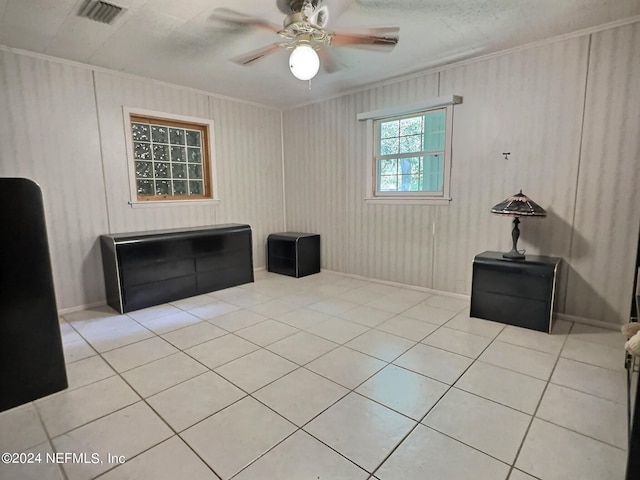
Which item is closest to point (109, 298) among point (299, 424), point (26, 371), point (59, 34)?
point (26, 371)

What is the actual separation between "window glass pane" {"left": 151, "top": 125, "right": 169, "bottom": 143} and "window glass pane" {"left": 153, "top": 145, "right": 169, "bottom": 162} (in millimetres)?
76

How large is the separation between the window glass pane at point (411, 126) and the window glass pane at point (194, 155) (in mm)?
2848

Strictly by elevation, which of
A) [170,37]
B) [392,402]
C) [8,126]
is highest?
[170,37]

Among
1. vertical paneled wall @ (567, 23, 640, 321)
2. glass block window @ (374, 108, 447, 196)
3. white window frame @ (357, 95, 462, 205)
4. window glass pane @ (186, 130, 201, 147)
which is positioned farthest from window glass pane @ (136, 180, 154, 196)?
vertical paneled wall @ (567, 23, 640, 321)

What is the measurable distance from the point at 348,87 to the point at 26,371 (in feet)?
14.3

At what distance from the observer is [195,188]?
15.4ft

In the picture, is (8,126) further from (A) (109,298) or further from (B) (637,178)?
(B) (637,178)

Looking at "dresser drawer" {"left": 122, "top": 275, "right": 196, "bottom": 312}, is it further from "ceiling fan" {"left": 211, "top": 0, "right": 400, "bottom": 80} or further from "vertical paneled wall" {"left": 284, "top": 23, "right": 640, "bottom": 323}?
"ceiling fan" {"left": 211, "top": 0, "right": 400, "bottom": 80}

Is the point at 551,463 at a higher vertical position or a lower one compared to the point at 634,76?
lower

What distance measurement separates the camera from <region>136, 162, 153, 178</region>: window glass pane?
162 inches

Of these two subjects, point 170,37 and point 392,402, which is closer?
point 392,402

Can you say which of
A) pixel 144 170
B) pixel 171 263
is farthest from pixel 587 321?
pixel 144 170

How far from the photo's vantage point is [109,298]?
3795 millimetres

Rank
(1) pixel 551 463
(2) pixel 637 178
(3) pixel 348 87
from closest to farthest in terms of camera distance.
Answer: (1) pixel 551 463
(2) pixel 637 178
(3) pixel 348 87
